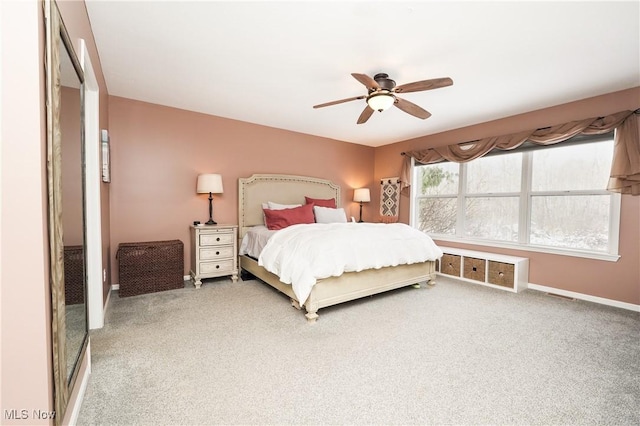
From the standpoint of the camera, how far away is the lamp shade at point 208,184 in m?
3.95

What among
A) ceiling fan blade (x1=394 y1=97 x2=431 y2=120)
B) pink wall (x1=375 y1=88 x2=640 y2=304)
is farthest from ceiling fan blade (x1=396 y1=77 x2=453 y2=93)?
pink wall (x1=375 y1=88 x2=640 y2=304)

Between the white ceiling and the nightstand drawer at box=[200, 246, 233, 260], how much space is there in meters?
1.94

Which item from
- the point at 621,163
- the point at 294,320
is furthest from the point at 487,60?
the point at 294,320

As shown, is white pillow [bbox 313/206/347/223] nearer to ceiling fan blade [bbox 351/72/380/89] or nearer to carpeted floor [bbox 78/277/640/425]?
carpeted floor [bbox 78/277/640/425]

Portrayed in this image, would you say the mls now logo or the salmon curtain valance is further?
the salmon curtain valance

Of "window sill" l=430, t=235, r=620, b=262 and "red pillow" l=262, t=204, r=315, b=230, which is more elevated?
"red pillow" l=262, t=204, r=315, b=230

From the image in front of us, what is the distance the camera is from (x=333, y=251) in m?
2.87

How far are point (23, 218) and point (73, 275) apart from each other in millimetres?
635

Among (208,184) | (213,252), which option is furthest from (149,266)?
(208,184)

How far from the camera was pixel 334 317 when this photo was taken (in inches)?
112

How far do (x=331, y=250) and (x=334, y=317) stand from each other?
66 centimetres

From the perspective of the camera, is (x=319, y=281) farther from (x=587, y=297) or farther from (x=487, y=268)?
(x=587, y=297)

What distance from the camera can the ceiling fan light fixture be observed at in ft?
8.96

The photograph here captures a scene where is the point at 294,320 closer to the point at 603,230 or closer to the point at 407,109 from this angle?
the point at 407,109
